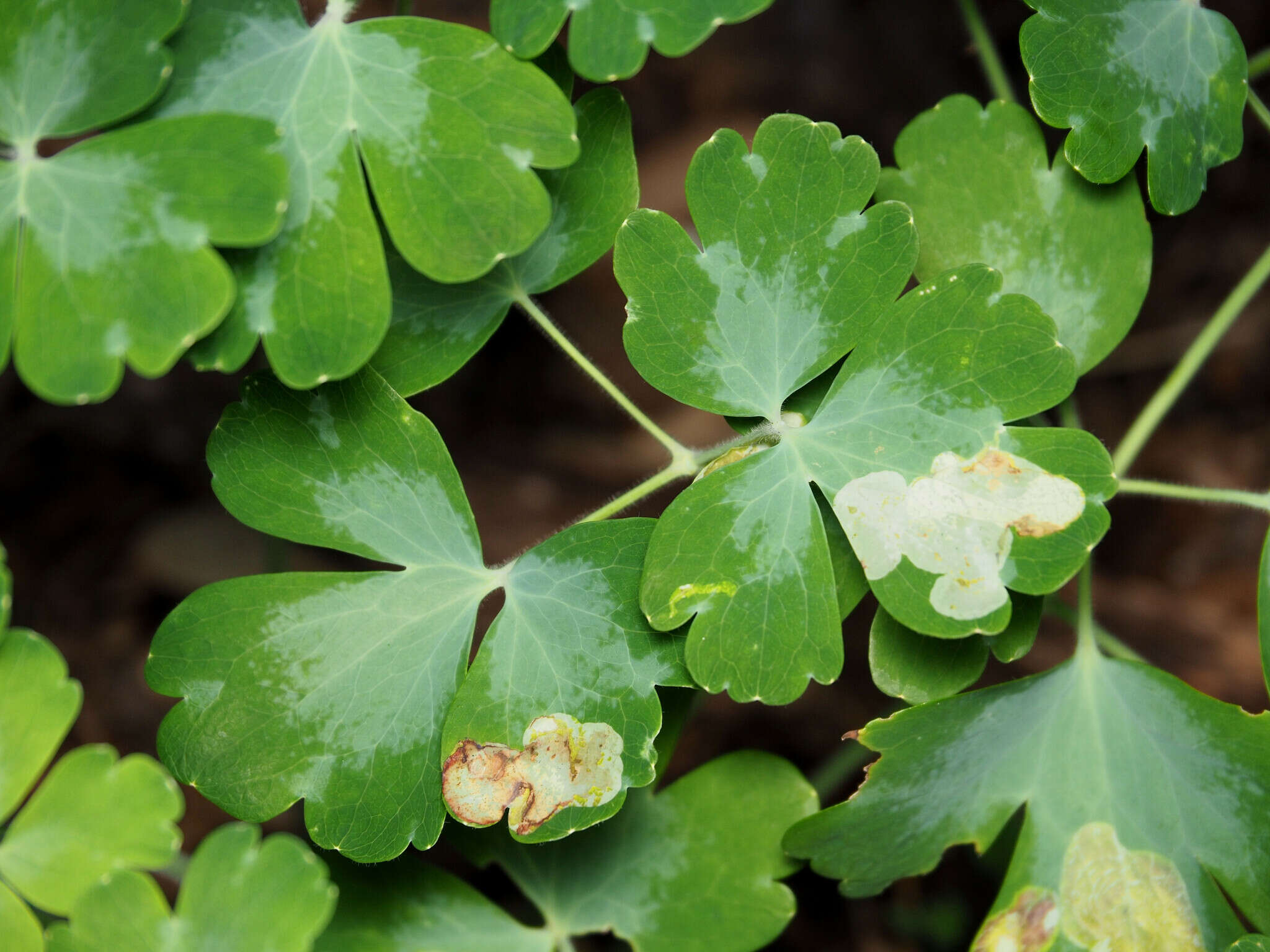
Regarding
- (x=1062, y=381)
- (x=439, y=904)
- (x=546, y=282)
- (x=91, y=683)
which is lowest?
(x=91, y=683)

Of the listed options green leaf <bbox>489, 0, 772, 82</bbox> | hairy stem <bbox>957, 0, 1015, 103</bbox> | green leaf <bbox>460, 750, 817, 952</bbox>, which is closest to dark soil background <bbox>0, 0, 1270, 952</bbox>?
green leaf <bbox>460, 750, 817, 952</bbox>

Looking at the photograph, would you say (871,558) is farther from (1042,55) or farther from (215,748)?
(215,748)

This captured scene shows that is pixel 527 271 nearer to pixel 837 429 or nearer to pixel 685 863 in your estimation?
pixel 837 429

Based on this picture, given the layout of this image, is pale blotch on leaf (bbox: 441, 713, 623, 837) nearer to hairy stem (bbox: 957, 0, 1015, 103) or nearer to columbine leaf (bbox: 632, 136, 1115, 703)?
columbine leaf (bbox: 632, 136, 1115, 703)

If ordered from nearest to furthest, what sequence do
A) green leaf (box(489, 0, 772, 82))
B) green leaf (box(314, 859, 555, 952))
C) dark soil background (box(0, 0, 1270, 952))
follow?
green leaf (box(489, 0, 772, 82)), green leaf (box(314, 859, 555, 952)), dark soil background (box(0, 0, 1270, 952))

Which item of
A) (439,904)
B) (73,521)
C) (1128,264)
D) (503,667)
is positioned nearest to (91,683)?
(73,521)

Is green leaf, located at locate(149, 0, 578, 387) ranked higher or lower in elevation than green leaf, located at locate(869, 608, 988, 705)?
higher
